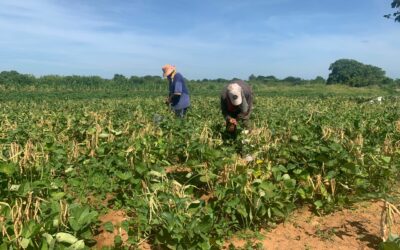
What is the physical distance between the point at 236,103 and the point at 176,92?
2939 millimetres

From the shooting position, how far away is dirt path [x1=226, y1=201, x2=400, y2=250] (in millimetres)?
3623

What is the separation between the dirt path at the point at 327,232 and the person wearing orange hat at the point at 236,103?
6.22 feet

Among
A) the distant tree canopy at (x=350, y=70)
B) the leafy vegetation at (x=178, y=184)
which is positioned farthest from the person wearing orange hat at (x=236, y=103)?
the distant tree canopy at (x=350, y=70)

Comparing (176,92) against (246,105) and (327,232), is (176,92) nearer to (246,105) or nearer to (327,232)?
(246,105)

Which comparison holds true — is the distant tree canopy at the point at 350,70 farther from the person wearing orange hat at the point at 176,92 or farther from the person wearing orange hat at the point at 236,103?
the person wearing orange hat at the point at 236,103

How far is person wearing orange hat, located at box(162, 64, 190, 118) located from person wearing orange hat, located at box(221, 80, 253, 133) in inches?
99.3

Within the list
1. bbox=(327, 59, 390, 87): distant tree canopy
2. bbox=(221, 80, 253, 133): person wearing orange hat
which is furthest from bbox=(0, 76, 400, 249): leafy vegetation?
bbox=(327, 59, 390, 87): distant tree canopy

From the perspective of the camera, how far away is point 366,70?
7412 centimetres

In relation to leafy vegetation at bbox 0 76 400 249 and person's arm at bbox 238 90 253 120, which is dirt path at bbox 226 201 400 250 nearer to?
leafy vegetation at bbox 0 76 400 249

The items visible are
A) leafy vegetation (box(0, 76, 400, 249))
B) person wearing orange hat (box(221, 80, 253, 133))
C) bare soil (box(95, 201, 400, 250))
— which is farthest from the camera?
person wearing orange hat (box(221, 80, 253, 133))

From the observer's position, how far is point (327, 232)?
3.82m

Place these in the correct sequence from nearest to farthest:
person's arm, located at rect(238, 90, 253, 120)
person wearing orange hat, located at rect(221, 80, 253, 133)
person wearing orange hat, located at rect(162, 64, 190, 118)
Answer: person wearing orange hat, located at rect(221, 80, 253, 133) → person's arm, located at rect(238, 90, 253, 120) → person wearing orange hat, located at rect(162, 64, 190, 118)

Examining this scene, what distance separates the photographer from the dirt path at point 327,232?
3623 millimetres

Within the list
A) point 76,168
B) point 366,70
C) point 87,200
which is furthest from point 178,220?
point 366,70
